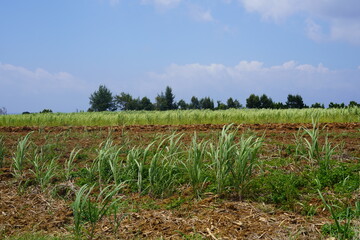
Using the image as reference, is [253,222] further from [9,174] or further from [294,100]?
[294,100]

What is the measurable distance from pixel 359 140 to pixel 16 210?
6.20 m

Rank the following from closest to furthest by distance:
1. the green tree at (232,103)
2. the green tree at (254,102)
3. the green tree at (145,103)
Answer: the green tree at (254,102) → the green tree at (232,103) → the green tree at (145,103)

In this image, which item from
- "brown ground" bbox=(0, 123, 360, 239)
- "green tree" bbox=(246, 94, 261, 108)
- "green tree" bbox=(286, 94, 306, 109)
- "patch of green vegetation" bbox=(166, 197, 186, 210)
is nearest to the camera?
"brown ground" bbox=(0, 123, 360, 239)

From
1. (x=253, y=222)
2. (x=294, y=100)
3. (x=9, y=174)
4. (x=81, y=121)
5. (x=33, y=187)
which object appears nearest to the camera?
(x=253, y=222)

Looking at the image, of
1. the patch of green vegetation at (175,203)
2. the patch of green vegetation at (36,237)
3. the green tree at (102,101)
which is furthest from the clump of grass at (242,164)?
the green tree at (102,101)

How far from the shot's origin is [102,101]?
185 feet

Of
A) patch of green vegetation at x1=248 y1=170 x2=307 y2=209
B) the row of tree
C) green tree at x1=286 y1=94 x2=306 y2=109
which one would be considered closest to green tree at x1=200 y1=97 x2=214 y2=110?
the row of tree

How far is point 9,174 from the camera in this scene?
5336 mm

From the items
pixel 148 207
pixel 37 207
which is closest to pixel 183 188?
pixel 148 207

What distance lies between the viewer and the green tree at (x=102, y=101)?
55875mm

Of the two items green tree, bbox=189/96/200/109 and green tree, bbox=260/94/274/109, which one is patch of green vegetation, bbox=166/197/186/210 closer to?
green tree, bbox=260/94/274/109

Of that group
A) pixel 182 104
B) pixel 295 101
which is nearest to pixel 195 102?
pixel 182 104

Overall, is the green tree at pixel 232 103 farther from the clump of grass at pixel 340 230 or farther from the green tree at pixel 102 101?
the clump of grass at pixel 340 230

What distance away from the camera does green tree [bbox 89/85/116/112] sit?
55.9 m
